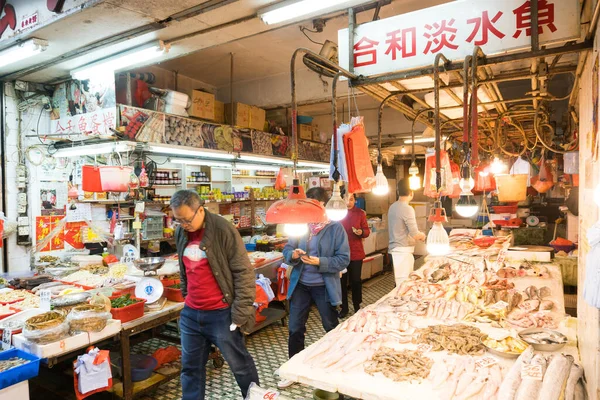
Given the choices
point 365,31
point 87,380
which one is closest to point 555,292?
point 365,31

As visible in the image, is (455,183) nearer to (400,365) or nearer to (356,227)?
(356,227)

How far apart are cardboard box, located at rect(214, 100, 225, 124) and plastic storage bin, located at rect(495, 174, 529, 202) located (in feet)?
19.3

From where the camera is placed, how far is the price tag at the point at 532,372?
264cm

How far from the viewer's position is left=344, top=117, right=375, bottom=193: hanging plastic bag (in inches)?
133

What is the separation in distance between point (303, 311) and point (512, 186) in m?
4.95

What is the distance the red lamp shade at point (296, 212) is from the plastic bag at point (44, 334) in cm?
258

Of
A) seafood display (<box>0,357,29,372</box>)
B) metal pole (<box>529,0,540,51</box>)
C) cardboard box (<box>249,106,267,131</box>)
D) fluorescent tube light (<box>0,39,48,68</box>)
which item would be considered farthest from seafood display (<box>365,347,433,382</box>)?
cardboard box (<box>249,106,267,131</box>)

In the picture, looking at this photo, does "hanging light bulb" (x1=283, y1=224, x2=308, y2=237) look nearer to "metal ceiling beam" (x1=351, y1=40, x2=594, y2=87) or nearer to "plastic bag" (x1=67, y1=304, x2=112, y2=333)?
"metal ceiling beam" (x1=351, y1=40, x2=594, y2=87)

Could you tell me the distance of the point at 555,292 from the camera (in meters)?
4.98

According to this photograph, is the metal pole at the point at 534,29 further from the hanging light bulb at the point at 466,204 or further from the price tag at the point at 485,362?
the price tag at the point at 485,362

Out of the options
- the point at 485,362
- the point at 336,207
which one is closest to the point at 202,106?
the point at 336,207

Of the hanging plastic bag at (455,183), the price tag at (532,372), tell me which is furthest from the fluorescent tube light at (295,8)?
the price tag at (532,372)

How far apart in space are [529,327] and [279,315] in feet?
14.6

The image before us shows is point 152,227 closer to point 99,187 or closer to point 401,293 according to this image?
point 99,187
